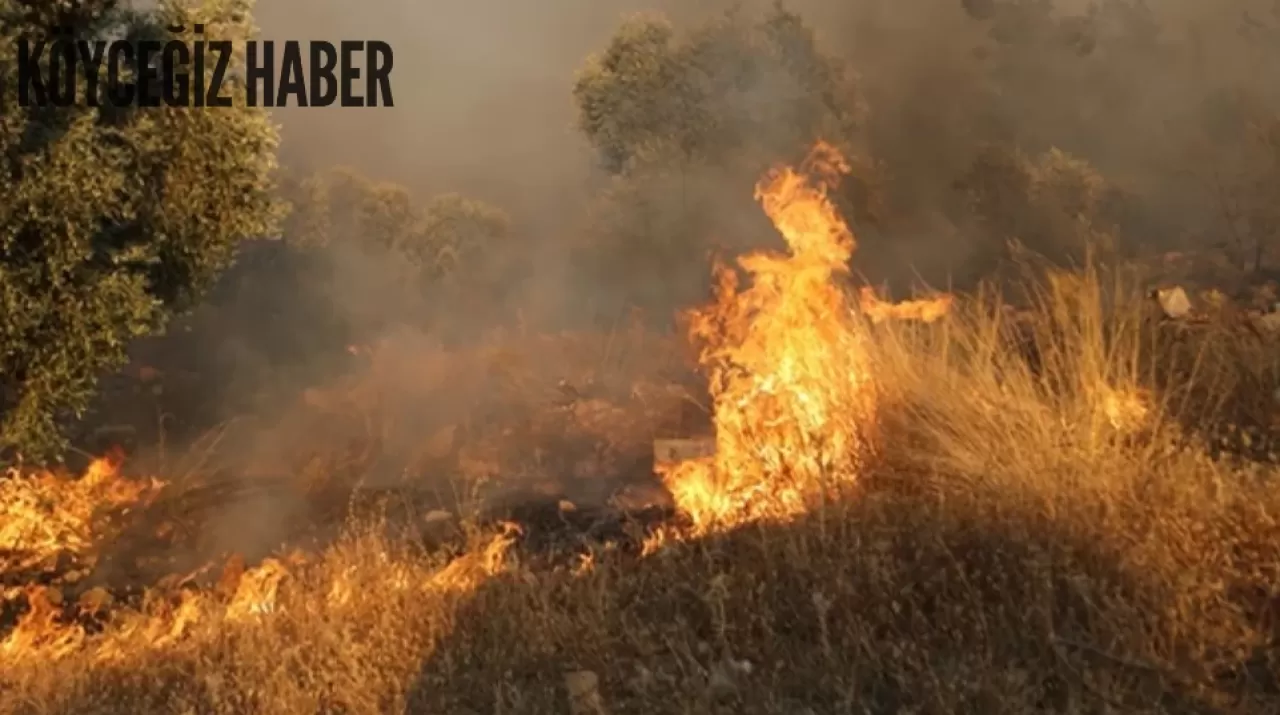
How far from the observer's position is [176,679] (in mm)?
4043

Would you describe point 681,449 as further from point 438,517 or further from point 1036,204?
point 1036,204

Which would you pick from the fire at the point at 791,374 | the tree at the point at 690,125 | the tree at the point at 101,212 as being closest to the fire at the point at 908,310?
the fire at the point at 791,374

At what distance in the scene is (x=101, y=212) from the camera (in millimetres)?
6148

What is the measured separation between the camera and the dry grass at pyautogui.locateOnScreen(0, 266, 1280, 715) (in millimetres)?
3262

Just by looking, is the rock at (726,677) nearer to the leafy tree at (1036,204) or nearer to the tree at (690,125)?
the leafy tree at (1036,204)

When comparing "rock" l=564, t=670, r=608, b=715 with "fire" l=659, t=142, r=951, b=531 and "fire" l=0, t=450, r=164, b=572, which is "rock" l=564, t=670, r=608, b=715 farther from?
"fire" l=0, t=450, r=164, b=572

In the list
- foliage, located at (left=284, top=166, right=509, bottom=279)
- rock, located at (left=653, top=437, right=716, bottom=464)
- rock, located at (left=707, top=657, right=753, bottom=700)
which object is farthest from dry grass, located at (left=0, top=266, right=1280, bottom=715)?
foliage, located at (left=284, top=166, right=509, bottom=279)

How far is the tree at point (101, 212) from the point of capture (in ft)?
19.1

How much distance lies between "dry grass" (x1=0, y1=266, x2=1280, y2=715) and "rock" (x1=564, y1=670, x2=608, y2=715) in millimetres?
39

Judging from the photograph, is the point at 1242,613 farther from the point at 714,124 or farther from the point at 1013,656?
the point at 714,124

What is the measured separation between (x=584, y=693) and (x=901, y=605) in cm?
106

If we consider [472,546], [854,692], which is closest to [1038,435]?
[854,692]

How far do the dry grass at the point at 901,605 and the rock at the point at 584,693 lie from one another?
0.04 m

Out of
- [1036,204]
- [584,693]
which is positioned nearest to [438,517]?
[584,693]
